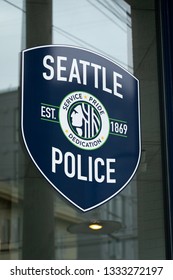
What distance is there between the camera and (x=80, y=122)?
153 inches

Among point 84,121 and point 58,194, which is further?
point 84,121

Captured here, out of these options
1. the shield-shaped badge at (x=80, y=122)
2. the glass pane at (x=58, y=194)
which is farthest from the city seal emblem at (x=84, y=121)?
the glass pane at (x=58, y=194)

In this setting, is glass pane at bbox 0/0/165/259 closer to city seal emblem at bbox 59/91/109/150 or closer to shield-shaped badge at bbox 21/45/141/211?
shield-shaped badge at bbox 21/45/141/211

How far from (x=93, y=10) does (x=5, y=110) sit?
90 cm

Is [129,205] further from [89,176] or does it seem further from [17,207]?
[17,207]

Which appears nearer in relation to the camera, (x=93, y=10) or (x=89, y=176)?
(x=89, y=176)

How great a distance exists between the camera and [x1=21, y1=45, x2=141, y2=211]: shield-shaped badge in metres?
3.79

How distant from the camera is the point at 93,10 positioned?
4172mm

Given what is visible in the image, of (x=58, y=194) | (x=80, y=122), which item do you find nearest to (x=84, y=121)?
(x=80, y=122)

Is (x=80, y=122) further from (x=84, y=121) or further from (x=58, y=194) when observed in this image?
(x=58, y=194)

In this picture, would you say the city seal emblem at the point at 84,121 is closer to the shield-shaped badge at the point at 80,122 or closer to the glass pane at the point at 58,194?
the shield-shaped badge at the point at 80,122
